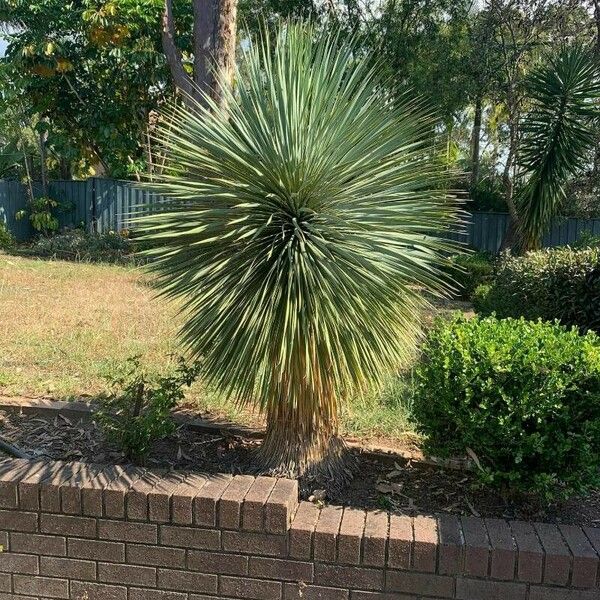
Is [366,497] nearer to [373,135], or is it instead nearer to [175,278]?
[175,278]

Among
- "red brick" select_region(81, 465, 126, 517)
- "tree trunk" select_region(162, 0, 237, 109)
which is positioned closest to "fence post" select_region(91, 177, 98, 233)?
"tree trunk" select_region(162, 0, 237, 109)

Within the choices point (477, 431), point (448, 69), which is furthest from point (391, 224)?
point (448, 69)

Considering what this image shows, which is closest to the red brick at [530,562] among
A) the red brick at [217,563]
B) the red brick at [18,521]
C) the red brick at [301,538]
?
the red brick at [301,538]

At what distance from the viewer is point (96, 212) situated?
52.1 ft

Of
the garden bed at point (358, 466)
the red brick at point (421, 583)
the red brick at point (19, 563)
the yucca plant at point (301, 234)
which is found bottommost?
the red brick at point (19, 563)

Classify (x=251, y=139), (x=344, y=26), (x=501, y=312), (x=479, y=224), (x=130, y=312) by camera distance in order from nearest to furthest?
(x=251, y=139) < (x=501, y=312) < (x=130, y=312) < (x=344, y=26) < (x=479, y=224)

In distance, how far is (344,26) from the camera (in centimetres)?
1576

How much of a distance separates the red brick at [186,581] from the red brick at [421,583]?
0.67 metres

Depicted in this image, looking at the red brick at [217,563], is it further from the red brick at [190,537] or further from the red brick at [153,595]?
the red brick at [153,595]

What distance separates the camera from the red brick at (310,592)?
7.87ft

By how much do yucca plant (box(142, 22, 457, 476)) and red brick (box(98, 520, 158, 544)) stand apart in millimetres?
688

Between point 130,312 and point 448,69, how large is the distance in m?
10.5

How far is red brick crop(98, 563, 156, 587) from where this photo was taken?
99.3 inches

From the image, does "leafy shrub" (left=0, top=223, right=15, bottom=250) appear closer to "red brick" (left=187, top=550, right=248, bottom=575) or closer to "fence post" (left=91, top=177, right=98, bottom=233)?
"fence post" (left=91, top=177, right=98, bottom=233)
